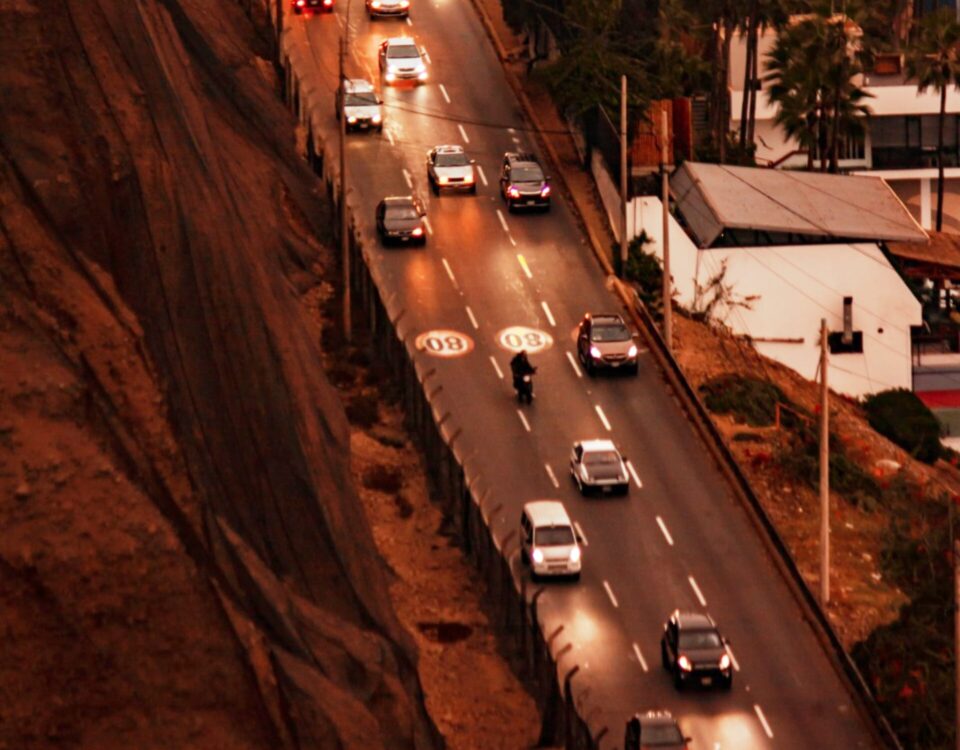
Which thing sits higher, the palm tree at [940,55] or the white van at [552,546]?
the white van at [552,546]

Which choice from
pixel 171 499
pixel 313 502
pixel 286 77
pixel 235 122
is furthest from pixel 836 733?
pixel 286 77

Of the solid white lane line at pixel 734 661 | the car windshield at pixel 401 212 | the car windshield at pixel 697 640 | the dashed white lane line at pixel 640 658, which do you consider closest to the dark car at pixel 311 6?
the car windshield at pixel 401 212

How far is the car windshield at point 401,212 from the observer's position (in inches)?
3273

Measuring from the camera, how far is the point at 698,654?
5594 centimetres

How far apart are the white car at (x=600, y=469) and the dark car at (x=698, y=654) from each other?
386 inches

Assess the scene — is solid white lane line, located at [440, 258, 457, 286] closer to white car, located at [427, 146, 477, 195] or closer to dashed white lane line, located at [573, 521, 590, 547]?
white car, located at [427, 146, 477, 195]

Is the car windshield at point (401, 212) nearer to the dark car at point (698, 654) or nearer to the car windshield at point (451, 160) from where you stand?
the car windshield at point (451, 160)

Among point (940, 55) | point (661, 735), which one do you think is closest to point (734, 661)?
point (661, 735)

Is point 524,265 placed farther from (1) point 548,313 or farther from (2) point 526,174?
(2) point 526,174

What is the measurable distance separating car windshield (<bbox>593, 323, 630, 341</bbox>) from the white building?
9.01 metres

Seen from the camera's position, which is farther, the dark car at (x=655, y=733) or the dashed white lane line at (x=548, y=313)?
the dashed white lane line at (x=548, y=313)

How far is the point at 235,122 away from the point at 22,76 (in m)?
40.3

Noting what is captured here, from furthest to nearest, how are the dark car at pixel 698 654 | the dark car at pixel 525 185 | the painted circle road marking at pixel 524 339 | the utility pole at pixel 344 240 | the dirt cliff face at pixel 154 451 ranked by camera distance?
the dark car at pixel 525 185 < the utility pole at pixel 344 240 < the painted circle road marking at pixel 524 339 < the dark car at pixel 698 654 < the dirt cliff face at pixel 154 451

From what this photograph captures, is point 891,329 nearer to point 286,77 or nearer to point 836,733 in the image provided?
point 286,77
